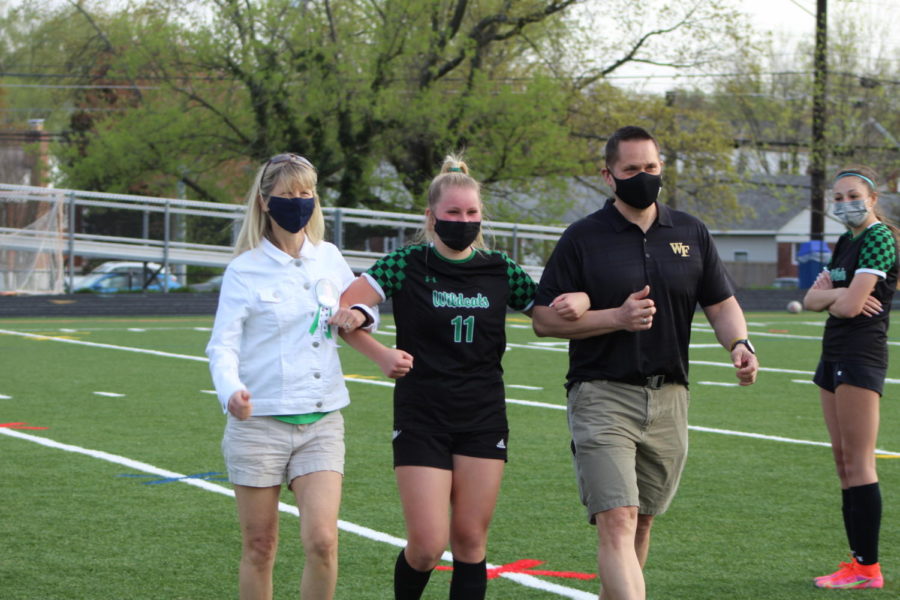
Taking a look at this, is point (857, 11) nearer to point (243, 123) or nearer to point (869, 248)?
point (243, 123)

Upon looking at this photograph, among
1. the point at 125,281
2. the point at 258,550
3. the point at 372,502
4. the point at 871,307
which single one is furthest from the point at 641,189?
the point at 125,281

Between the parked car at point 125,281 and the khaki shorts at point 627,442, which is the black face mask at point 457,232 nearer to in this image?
the khaki shorts at point 627,442

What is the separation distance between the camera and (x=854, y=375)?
5738 mm

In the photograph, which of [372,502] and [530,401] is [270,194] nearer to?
[372,502]

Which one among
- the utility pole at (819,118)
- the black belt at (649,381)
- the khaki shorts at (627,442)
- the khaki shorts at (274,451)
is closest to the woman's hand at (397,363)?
the khaki shorts at (274,451)

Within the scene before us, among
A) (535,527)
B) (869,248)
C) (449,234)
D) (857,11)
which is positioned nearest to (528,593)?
(535,527)

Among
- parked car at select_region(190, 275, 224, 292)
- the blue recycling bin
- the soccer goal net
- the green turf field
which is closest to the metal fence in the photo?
the soccer goal net

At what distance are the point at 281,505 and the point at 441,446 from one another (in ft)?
9.79

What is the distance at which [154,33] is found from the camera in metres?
34.3

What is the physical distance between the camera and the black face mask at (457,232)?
481 cm

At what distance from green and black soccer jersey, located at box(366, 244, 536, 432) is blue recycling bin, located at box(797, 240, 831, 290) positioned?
97.4ft

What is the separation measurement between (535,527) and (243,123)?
29390 mm

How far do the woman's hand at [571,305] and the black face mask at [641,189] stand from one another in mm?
405

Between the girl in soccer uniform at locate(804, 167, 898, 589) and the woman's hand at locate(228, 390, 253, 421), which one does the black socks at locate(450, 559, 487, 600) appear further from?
the girl in soccer uniform at locate(804, 167, 898, 589)
